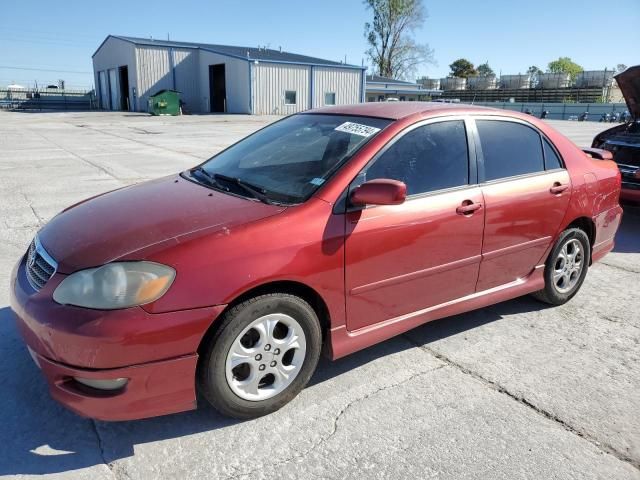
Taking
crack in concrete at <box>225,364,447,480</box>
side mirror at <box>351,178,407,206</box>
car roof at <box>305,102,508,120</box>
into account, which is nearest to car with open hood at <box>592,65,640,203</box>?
car roof at <box>305,102,508,120</box>

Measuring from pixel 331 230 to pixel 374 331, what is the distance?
0.71 meters

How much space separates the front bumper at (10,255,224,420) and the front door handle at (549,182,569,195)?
2738mm

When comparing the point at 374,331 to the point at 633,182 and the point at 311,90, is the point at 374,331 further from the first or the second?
the point at 311,90

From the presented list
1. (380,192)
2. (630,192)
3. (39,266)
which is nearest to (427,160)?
(380,192)

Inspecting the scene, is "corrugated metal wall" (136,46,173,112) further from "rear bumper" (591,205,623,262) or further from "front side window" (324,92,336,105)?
"rear bumper" (591,205,623,262)

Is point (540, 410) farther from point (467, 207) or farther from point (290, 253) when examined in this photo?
point (290, 253)

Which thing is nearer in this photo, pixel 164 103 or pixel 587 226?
pixel 587 226

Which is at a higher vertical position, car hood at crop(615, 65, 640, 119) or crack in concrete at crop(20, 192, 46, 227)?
car hood at crop(615, 65, 640, 119)

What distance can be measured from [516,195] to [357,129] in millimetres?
1236

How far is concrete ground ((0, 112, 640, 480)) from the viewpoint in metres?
2.32

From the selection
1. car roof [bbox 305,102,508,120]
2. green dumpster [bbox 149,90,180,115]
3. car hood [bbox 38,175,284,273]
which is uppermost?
green dumpster [bbox 149,90,180,115]

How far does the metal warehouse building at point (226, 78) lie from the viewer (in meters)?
34.9

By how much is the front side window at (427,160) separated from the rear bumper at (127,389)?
1.44m

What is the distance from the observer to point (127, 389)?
2271mm
